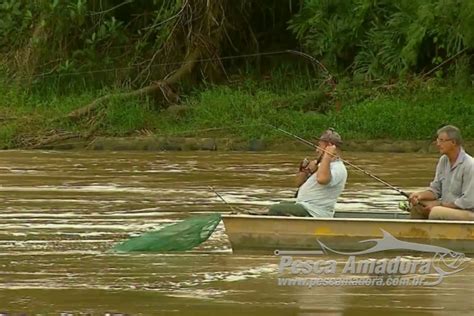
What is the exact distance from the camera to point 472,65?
23969 millimetres

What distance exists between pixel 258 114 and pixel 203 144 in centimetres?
174

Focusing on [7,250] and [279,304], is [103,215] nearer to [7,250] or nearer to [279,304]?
[7,250]

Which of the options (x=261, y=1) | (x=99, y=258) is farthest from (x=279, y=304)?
(x=261, y=1)

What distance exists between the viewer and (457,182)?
10172mm

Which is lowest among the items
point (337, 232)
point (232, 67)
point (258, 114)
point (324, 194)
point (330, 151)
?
point (258, 114)

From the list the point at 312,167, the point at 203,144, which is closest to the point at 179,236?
the point at 312,167

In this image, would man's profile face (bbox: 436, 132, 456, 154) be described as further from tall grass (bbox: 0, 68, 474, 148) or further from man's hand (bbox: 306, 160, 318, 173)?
tall grass (bbox: 0, 68, 474, 148)

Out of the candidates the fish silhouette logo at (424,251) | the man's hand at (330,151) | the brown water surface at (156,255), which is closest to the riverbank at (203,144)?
the brown water surface at (156,255)

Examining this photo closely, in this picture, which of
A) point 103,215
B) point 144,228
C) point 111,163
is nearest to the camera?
point 144,228

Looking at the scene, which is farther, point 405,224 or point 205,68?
point 205,68

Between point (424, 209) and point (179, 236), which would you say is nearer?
point (424, 209)

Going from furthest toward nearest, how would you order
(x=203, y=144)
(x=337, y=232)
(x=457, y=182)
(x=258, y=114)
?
(x=258, y=114), (x=203, y=144), (x=457, y=182), (x=337, y=232)

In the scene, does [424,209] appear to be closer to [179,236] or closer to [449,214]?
[449,214]

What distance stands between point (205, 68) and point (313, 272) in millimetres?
15838
